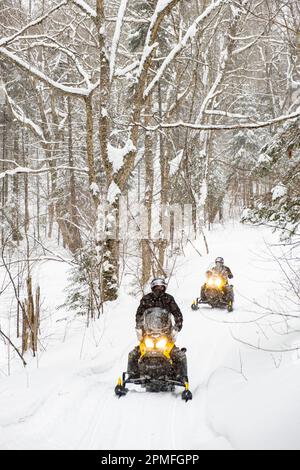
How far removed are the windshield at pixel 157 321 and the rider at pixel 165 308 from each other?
0.12 meters

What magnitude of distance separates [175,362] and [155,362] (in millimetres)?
366

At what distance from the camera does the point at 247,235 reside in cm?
2686

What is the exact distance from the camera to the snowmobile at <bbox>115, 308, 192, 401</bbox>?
621 centimetres

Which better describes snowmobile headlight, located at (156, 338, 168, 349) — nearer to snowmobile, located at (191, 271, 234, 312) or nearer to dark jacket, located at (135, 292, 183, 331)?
dark jacket, located at (135, 292, 183, 331)

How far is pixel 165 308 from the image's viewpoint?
6.77 m

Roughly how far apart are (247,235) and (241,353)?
2004 centimetres

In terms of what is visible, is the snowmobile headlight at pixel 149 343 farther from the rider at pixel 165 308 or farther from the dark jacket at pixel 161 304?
the dark jacket at pixel 161 304

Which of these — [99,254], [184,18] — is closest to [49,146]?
[184,18]

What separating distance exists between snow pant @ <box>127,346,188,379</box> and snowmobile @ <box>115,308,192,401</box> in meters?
0.05

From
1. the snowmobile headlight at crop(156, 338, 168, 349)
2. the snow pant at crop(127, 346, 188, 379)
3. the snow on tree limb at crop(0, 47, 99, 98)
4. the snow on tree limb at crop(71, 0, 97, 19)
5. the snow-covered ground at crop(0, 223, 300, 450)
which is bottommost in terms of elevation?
the snow-covered ground at crop(0, 223, 300, 450)

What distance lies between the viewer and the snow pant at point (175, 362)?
20.8ft

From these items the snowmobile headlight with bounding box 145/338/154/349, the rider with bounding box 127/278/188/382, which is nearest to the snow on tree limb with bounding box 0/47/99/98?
the rider with bounding box 127/278/188/382

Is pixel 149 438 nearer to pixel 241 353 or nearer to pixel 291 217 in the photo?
pixel 241 353

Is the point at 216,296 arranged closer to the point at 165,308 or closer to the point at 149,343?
the point at 165,308
